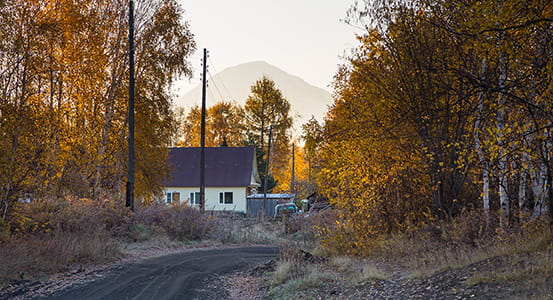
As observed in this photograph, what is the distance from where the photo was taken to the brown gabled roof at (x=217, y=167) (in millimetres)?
44344

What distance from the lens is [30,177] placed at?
12.0m

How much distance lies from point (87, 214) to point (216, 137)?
40.3 meters

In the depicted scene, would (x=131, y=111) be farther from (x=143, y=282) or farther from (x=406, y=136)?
(x=406, y=136)

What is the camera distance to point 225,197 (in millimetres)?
44375

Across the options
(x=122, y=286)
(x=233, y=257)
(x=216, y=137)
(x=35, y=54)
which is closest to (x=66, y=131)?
→ (x=35, y=54)

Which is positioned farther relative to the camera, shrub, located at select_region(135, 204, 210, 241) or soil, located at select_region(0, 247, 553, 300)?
shrub, located at select_region(135, 204, 210, 241)

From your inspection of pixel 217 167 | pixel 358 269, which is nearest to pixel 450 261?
pixel 358 269

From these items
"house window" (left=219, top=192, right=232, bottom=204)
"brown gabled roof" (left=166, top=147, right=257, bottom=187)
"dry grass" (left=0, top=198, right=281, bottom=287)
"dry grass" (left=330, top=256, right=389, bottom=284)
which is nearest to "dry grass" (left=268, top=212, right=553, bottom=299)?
"dry grass" (left=330, top=256, right=389, bottom=284)

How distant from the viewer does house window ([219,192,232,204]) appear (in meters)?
44.1

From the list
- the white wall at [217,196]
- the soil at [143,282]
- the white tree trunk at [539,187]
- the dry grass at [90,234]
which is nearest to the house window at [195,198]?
the white wall at [217,196]

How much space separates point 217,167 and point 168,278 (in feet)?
111

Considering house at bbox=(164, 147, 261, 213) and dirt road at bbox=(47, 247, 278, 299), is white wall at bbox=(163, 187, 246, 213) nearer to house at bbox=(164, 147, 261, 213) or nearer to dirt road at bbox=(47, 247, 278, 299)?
house at bbox=(164, 147, 261, 213)

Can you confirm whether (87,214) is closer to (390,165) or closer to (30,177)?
(30,177)

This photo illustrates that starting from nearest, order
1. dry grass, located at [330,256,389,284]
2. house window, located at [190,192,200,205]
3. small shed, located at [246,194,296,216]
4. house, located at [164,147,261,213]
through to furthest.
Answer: dry grass, located at [330,256,389,284] < small shed, located at [246,194,296,216] < house, located at [164,147,261,213] < house window, located at [190,192,200,205]
